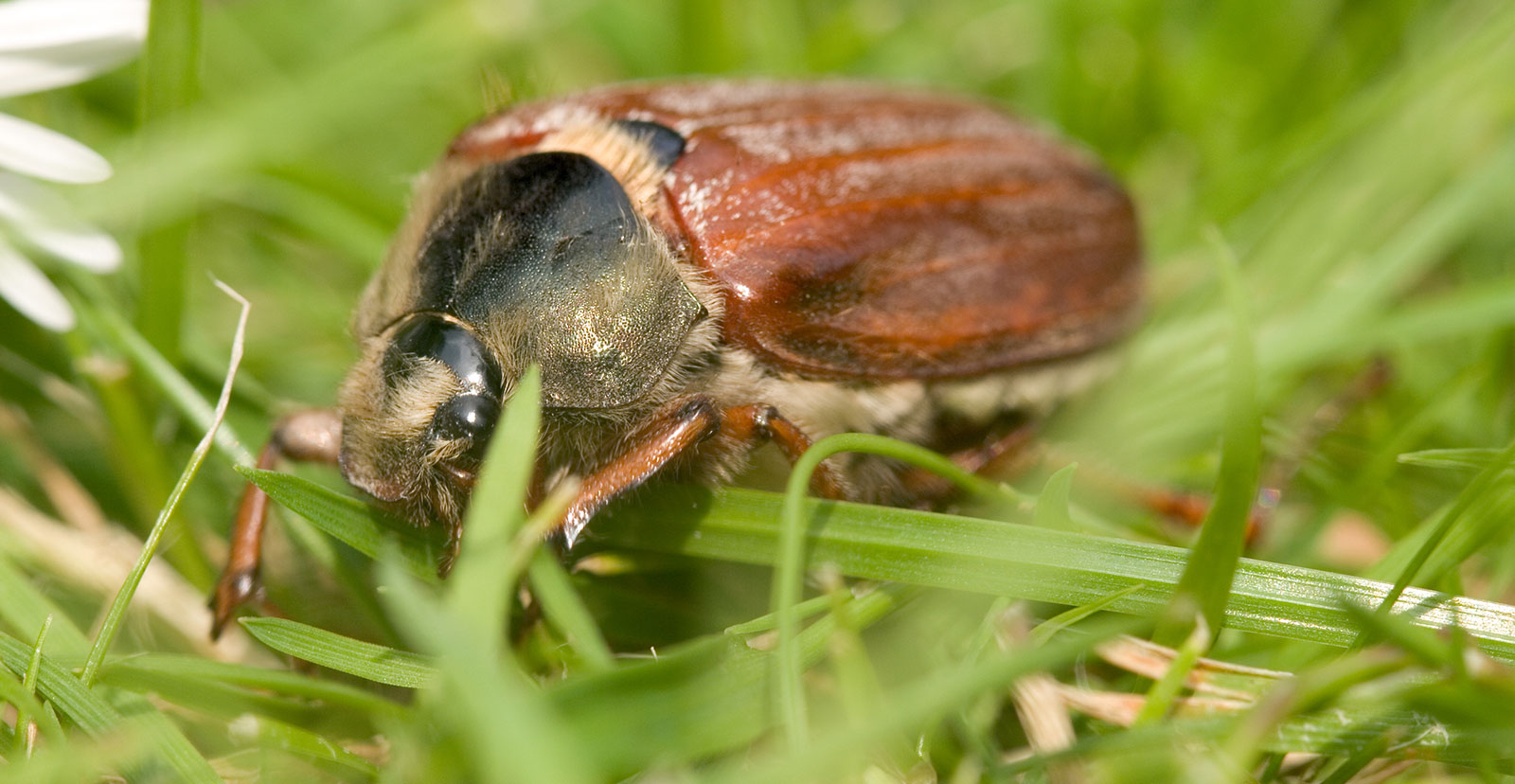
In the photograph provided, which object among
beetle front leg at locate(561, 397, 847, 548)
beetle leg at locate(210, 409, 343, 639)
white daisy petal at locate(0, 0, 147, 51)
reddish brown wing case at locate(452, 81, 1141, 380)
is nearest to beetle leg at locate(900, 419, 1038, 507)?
reddish brown wing case at locate(452, 81, 1141, 380)

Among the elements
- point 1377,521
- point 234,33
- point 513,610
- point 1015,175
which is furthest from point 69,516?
point 1377,521

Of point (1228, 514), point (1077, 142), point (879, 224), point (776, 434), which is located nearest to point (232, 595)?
point (776, 434)

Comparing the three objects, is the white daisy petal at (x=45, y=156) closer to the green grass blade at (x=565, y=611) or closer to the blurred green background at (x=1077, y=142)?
the blurred green background at (x=1077, y=142)

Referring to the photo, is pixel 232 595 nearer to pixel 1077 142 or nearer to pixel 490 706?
pixel 490 706

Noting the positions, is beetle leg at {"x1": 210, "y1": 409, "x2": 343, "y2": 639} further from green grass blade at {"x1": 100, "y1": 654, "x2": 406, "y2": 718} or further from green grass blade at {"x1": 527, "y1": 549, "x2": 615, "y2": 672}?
green grass blade at {"x1": 527, "y1": 549, "x2": 615, "y2": 672}

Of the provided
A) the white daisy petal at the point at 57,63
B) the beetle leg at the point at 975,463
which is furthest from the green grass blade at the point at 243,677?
the white daisy petal at the point at 57,63

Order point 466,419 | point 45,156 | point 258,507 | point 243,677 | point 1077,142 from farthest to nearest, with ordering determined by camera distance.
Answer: point 1077,142 < point 45,156 < point 258,507 < point 466,419 < point 243,677
